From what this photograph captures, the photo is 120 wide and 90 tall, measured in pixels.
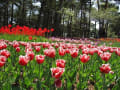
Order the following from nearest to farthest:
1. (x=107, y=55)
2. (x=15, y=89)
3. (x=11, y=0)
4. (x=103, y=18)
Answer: (x=15, y=89), (x=107, y=55), (x=11, y=0), (x=103, y=18)

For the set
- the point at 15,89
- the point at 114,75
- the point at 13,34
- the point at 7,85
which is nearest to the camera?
the point at 7,85

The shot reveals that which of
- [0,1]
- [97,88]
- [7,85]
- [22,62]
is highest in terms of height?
[0,1]

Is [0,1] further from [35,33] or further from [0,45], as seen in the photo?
[0,45]

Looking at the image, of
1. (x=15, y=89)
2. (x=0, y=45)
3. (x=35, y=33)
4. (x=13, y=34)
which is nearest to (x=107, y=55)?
(x=15, y=89)

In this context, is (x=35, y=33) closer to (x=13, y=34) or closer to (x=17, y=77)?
(x=13, y=34)

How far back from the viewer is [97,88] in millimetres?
2084

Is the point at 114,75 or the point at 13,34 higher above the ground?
the point at 13,34

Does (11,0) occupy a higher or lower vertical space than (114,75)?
higher

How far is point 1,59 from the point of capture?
234 cm

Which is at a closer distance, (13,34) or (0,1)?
(13,34)

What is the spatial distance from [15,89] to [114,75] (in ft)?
5.20

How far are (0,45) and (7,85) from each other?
186 cm

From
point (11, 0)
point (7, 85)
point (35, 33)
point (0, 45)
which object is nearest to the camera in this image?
point (7, 85)

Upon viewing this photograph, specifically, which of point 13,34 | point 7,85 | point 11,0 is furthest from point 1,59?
point 11,0
